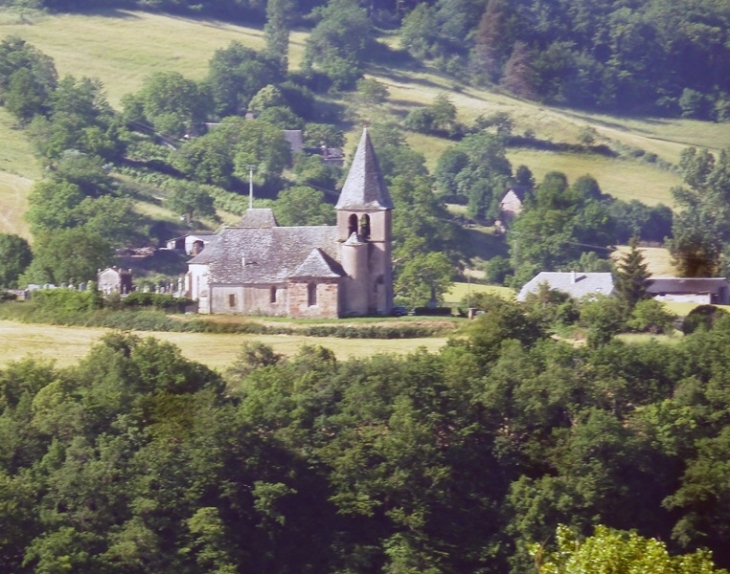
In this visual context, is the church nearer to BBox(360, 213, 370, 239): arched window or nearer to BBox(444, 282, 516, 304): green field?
BBox(360, 213, 370, 239): arched window

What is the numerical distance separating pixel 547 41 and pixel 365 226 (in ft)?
255

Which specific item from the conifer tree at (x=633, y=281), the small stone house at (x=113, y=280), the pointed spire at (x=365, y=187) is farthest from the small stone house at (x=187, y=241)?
the conifer tree at (x=633, y=281)

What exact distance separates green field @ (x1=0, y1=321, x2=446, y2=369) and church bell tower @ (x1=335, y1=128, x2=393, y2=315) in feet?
15.5

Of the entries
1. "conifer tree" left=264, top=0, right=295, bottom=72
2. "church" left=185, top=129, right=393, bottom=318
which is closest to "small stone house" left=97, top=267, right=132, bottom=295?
"church" left=185, top=129, right=393, bottom=318

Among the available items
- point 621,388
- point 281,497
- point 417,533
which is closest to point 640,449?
point 621,388

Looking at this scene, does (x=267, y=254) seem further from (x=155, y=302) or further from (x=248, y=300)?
(x=155, y=302)

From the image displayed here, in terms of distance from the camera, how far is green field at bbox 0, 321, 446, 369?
55312 mm

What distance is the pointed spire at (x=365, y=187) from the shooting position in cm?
6469

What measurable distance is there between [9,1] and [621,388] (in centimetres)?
9713

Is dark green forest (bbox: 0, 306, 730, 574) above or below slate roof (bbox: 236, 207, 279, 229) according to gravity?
below

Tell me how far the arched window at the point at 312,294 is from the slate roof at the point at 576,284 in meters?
12.2

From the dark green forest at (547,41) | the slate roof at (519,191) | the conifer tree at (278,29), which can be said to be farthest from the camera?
the conifer tree at (278,29)

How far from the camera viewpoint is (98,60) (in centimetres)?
12575

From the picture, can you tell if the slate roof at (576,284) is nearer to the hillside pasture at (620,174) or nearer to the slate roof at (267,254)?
the slate roof at (267,254)
